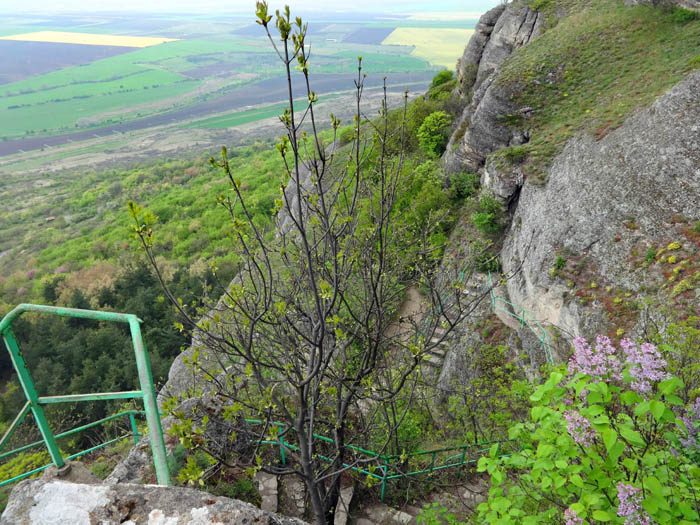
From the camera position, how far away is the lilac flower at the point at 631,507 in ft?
7.47

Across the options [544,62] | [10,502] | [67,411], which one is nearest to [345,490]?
[10,502]

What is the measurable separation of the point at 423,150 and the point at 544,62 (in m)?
7.85

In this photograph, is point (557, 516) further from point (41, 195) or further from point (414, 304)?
point (41, 195)

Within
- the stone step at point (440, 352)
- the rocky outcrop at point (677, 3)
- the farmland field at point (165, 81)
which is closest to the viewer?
the stone step at point (440, 352)

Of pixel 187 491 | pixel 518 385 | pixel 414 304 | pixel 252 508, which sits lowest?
pixel 414 304

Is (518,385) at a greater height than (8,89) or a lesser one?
lesser

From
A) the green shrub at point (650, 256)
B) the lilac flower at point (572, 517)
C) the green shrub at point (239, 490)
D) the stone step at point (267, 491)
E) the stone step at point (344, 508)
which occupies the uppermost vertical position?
the lilac flower at point (572, 517)

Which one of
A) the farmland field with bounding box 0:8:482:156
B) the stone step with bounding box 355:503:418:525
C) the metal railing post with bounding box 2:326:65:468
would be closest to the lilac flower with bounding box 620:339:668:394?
the stone step with bounding box 355:503:418:525

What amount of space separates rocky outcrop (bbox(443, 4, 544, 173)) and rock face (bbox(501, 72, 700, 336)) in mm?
4325

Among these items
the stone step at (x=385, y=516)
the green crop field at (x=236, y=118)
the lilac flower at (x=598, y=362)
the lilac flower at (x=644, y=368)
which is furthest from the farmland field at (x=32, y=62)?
the lilac flower at (x=644, y=368)

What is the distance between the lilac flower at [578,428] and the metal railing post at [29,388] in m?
3.90

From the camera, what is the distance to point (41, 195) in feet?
239

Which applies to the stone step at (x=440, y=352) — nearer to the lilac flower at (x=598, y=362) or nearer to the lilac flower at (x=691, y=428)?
the lilac flower at (x=598, y=362)

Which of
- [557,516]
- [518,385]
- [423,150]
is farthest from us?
[423,150]
